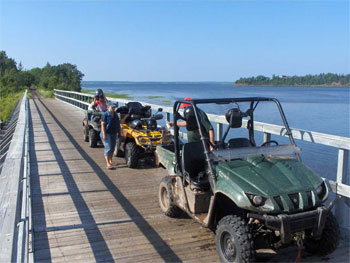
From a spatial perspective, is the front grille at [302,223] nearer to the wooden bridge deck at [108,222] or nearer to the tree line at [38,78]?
the wooden bridge deck at [108,222]

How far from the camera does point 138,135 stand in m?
7.10

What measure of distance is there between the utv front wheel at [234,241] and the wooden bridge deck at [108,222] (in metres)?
0.29

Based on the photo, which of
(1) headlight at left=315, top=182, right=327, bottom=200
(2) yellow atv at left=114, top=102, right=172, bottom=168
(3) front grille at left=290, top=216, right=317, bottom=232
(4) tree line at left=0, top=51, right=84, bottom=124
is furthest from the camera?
(4) tree line at left=0, top=51, right=84, bottom=124

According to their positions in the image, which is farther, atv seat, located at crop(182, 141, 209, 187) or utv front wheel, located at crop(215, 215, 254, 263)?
atv seat, located at crop(182, 141, 209, 187)

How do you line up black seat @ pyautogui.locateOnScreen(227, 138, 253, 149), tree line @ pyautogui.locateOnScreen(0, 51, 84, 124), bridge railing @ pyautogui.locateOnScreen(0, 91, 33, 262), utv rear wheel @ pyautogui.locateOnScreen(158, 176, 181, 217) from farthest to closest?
tree line @ pyautogui.locateOnScreen(0, 51, 84, 124)
utv rear wheel @ pyautogui.locateOnScreen(158, 176, 181, 217)
black seat @ pyautogui.locateOnScreen(227, 138, 253, 149)
bridge railing @ pyautogui.locateOnScreen(0, 91, 33, 262)

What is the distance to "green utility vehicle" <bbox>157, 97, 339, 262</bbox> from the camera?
10.3ft

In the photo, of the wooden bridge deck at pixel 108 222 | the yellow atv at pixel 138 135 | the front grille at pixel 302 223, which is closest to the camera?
the front grille at pixel 302 223

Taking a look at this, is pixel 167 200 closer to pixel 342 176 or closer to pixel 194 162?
pixel 194 162

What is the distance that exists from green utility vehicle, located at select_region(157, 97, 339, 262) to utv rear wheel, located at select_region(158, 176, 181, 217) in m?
0.41

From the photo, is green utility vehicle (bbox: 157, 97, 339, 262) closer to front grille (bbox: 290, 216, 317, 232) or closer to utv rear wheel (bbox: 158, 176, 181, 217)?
front grille (bbox: 290, 216, 317, 232)

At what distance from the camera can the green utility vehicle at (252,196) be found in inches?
123

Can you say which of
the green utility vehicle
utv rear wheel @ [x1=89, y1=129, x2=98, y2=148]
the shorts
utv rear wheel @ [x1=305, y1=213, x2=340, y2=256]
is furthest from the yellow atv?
utv rear wheel @ [x1=305, y1=213, x2=340, y2=256]

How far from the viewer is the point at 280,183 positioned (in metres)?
3.28

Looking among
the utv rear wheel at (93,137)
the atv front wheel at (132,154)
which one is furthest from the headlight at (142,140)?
the utv rear wheel at (93,137)
